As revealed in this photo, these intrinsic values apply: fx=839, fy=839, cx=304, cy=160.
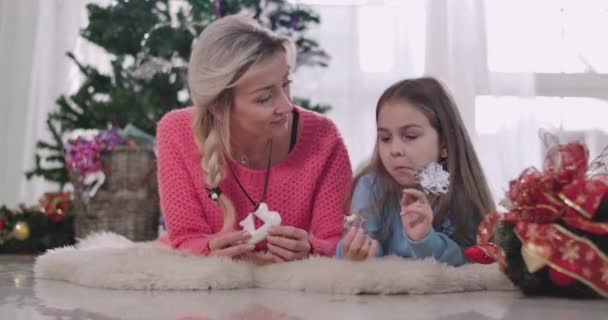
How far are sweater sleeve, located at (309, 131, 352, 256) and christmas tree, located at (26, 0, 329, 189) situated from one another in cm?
79

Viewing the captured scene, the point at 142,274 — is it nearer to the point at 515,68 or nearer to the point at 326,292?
the point at 326,292

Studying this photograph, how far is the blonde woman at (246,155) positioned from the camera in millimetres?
1814

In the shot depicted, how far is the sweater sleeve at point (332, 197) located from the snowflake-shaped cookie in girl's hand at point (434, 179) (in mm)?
298

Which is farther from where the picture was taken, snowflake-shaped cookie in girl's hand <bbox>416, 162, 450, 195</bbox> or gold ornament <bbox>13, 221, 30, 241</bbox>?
gold ornament <bbox>13, 221, 30, 241</bbox>

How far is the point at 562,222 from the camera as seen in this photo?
1332mm

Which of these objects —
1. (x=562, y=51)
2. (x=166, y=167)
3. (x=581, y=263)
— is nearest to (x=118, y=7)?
(x=166, y=167)

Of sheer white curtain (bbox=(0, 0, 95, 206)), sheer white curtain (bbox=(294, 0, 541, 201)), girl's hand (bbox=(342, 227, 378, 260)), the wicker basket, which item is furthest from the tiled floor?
sheer white curtain (bbox=(0, 0, 95, 206))

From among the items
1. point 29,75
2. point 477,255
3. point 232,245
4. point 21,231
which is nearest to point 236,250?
point 232,245

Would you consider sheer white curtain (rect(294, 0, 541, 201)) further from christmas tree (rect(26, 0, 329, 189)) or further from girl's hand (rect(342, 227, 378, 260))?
girl's hand (rect(342, 227, 378, 260))

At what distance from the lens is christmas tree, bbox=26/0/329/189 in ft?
9.02

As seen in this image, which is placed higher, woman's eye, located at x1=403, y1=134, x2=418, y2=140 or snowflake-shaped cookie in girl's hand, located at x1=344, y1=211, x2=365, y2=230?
woman's eye, located at x1=403, y1=134, x2=418, y2=140

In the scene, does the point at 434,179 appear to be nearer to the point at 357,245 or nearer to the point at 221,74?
the point at 357,245

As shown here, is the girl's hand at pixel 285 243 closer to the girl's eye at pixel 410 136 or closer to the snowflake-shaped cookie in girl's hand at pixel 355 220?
the snowflake-shaped cookie in girl's hand at pixel 355 220

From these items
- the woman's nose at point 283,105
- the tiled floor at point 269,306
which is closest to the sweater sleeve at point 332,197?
the woman's nose at point 283,105
